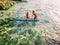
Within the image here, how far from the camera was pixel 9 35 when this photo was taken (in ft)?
28.1

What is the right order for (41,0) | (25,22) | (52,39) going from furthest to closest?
(41,0)
(25,22)
(52,39)

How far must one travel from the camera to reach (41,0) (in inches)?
750

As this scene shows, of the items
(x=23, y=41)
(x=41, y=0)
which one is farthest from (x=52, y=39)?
(x=41, y=0)

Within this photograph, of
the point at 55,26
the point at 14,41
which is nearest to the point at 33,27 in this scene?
the point at 55,26

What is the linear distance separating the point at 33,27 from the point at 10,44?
2614 mm

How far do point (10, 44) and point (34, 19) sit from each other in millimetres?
3743

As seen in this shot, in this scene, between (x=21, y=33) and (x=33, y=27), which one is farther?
(x=33, y=27)

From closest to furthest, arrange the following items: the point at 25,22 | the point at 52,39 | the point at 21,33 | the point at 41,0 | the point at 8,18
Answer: the point at 52,39 < the point at 21,33 < the point at 25,22 < the point at 8,18 < the point at 41,0

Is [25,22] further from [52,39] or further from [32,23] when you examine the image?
[52,39]

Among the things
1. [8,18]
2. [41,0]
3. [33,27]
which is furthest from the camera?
[41,0]

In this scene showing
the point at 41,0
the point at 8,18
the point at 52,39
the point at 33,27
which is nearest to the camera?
the point at 52,39

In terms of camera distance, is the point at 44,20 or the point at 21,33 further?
the point at 44,20

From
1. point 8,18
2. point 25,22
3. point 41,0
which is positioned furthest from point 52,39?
point 41,0

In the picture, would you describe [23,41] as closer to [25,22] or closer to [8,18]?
[25,22]
